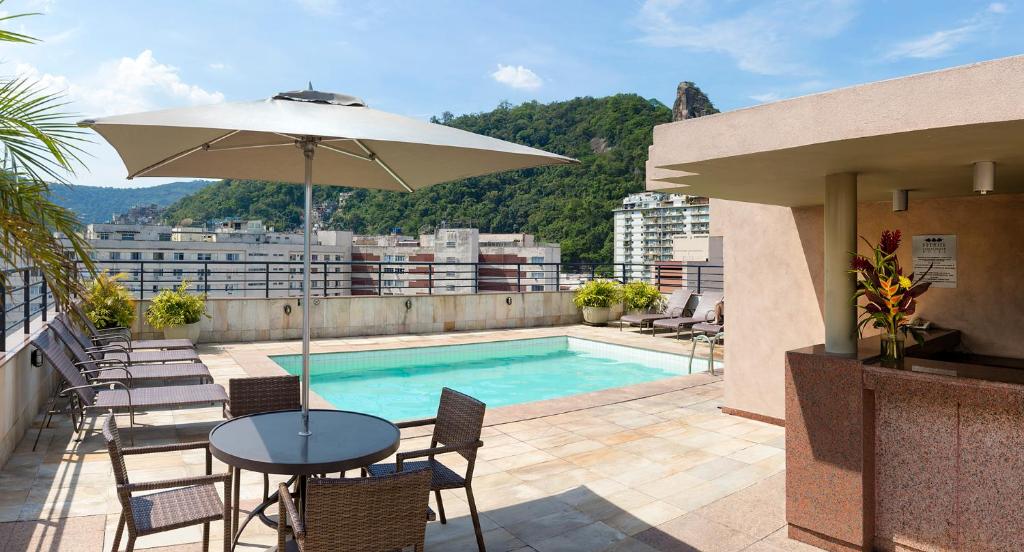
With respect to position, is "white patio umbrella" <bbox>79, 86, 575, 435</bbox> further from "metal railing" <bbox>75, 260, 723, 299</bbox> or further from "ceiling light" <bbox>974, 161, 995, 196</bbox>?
"metal railing" <bbox>75, 260, 723, 299</bbox>

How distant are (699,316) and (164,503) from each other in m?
10.6

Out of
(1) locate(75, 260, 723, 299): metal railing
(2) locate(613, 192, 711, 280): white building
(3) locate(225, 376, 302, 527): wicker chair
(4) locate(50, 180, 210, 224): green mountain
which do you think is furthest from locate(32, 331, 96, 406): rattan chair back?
(2) locate(613, 192, 711, 280): white building

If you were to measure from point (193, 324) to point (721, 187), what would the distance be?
8.87 m

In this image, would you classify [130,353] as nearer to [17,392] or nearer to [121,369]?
[121,369]

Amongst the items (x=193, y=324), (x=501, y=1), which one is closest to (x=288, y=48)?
(x=501, y=1)

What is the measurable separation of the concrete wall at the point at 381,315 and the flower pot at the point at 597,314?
52 centimetres

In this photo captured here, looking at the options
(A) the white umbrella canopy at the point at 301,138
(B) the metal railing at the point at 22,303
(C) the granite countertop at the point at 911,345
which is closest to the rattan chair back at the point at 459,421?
(A) the white umbrella canopy at the point at 301,138

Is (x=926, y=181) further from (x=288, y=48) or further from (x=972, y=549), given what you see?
(x=288, y=48)

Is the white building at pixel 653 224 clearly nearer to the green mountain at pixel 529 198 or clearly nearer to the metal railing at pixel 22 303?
the green mountain at pixel 529 198

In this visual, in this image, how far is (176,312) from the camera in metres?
10.2

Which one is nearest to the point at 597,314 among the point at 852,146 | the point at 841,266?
the point at 841,266

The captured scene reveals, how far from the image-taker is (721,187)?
4578 millimetres

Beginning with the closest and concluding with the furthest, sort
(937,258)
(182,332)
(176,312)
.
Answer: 1. (937,258)
2. (176,312)
3. (182,332)

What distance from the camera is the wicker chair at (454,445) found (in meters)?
3.37
